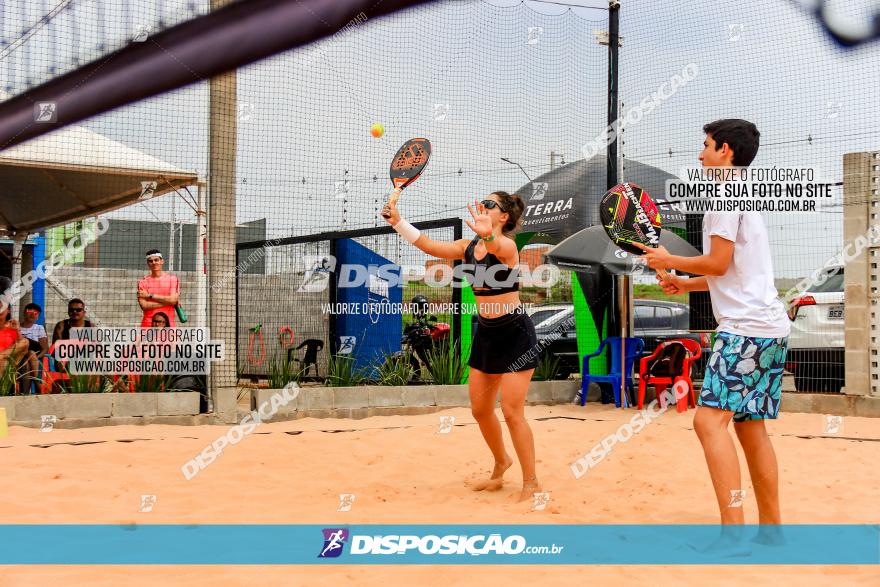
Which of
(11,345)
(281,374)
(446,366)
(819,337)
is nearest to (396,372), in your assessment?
(446,366)

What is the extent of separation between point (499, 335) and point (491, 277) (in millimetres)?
330

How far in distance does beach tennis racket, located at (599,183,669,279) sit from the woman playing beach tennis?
650mm

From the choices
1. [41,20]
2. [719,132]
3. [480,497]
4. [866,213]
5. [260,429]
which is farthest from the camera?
[866,213]

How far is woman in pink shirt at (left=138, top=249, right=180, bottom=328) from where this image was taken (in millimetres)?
7117

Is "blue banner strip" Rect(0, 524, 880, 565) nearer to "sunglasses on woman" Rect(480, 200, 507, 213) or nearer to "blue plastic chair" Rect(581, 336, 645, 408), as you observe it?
"sunglasses on woman" Rect(480, 200, 507, 213)

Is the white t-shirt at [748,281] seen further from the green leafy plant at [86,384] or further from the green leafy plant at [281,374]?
the green leafy plant at [86,384]

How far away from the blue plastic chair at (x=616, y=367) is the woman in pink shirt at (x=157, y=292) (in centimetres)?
447

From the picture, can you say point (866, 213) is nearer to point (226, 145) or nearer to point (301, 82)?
point (301, 82)

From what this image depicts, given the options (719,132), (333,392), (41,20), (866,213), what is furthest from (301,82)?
(866,213)

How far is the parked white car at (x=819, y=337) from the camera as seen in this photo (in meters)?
7.44

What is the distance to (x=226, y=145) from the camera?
688 centimetres

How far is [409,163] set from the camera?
13.8 feet

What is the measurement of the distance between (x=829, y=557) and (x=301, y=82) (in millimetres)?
6122

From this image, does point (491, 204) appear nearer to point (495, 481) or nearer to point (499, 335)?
point (499, 335)
